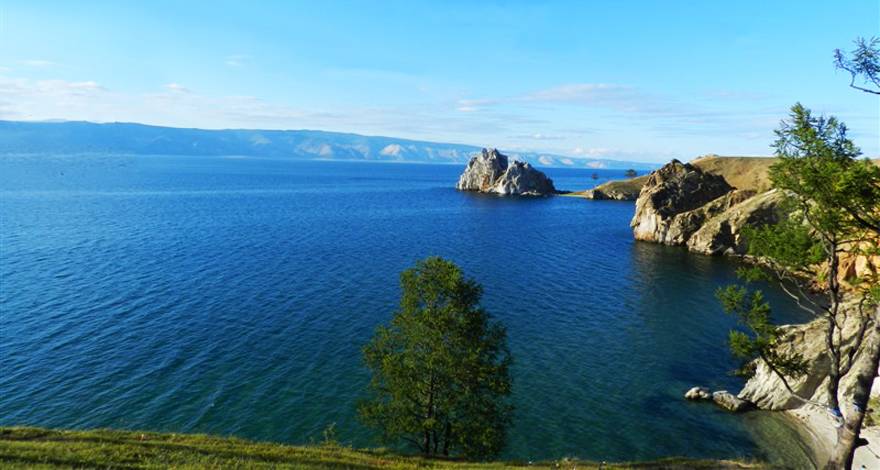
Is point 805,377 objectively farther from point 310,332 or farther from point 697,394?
point 310,332

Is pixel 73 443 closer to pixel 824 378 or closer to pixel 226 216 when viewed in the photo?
pixel 824 378

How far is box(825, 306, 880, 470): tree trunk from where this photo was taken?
63.7ft

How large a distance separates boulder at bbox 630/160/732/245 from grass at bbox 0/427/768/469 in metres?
105

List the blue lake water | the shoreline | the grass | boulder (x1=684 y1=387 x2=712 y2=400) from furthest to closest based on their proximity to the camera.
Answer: boulder (x1=684 y1=387 x2=712 y2=400)
the blue lake water
the shoreline
the grass

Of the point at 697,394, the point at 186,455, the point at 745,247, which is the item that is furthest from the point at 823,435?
the point at 745,247

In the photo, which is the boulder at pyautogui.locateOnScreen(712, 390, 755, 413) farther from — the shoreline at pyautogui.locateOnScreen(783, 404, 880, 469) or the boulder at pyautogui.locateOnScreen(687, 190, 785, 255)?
the boulder at pyautogui.locateOnScreen(687, 190, 785, 255)

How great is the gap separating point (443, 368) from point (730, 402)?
101ft

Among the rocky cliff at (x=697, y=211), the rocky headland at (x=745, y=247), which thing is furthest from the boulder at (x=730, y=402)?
the rocky cliff at (x=697, y=211)

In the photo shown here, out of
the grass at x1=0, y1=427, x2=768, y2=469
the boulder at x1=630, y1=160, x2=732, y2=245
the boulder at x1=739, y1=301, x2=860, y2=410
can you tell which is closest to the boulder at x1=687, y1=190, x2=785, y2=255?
the boulder at x1=630, y1=160, x2=732, y2=245

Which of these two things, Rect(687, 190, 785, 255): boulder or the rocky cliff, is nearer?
Rect(687, 190, 785, 255): boulder

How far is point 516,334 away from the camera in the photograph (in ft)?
205

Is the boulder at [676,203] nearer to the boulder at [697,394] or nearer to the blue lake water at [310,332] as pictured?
the blue lake water at [310,332]

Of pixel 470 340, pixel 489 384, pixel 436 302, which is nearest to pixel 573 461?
pixel 489 384

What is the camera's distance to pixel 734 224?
379 feet
